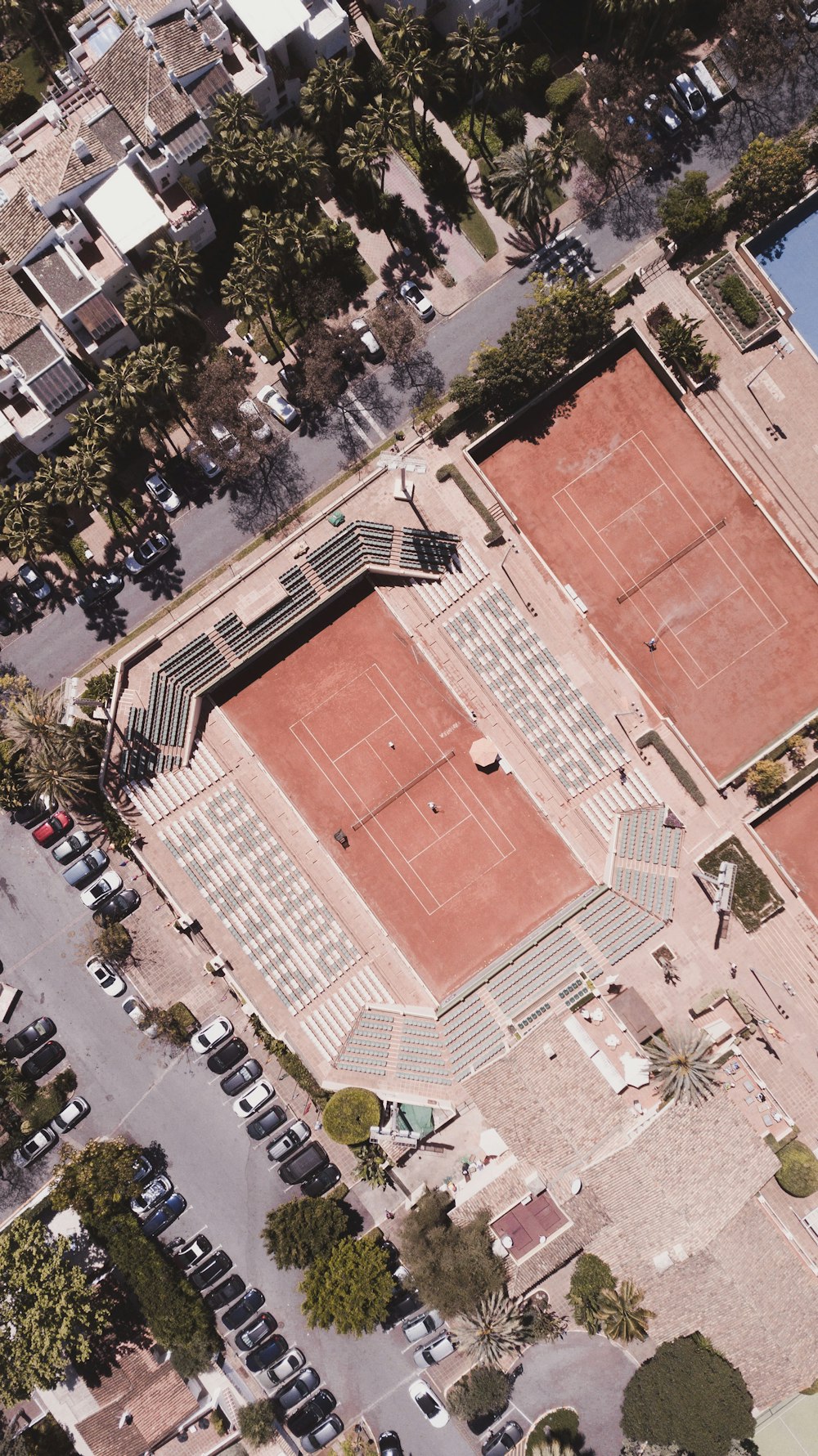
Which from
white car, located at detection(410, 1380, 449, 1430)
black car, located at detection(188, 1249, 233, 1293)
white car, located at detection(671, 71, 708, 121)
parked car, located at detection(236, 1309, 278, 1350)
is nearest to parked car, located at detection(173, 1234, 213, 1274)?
black car, located at detection(188, 1249, 233, 1293)

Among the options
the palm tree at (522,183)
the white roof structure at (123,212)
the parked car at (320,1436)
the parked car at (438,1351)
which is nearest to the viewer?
the white roof structure at (123,212)

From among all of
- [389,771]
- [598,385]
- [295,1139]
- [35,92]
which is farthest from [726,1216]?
[35,92]

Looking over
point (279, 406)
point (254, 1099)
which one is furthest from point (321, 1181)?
point (279, 406)

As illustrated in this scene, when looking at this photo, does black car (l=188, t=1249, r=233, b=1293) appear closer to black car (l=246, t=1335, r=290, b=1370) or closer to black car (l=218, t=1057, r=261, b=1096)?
black car (l=246, t=1335, r=290, b=1370)

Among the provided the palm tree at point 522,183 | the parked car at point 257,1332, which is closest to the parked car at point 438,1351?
the parked car at point 257,1332

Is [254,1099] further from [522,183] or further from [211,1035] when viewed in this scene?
[522,183]

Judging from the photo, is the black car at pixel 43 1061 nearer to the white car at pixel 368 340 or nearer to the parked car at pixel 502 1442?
the parked car at pixel 502 1442
